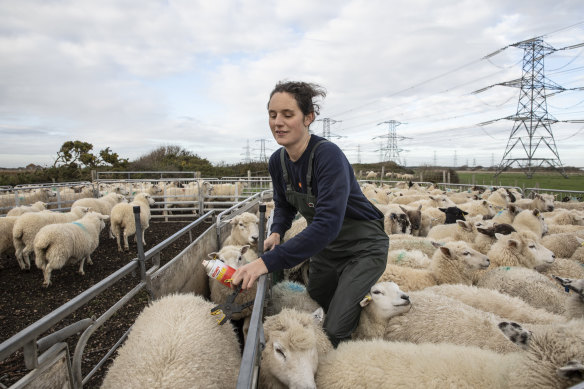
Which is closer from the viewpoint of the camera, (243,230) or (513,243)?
(513,243)

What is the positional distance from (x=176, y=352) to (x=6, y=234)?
24.7 ft

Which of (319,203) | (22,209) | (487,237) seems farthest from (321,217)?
(22,209)

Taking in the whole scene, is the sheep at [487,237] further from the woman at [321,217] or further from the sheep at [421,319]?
the woman at [321,217]

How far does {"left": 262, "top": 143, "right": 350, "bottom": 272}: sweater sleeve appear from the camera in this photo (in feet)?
5.68

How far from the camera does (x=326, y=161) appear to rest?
208 cm

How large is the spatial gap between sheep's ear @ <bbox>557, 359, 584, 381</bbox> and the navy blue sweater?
1214mm

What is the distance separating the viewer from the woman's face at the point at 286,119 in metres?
2.08

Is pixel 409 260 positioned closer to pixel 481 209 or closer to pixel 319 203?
pixel 319 203

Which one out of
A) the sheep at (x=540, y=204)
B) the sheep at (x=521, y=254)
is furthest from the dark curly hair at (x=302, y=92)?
the sheep at (x=540, y=204)

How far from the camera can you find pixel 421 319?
106 inches

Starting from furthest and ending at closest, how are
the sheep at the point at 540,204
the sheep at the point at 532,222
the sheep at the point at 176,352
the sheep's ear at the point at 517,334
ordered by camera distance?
1. the sheep at the point at 540,204
2. the sheep at the point at 532,222
3. the sheep at the point at 176,352
4. the sheep's ear at the point at 517,334

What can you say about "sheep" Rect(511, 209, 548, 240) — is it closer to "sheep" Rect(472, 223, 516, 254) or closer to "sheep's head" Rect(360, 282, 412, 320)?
"sheep" Rect(472, 223, 516, 254)

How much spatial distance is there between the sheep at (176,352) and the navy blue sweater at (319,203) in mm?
865

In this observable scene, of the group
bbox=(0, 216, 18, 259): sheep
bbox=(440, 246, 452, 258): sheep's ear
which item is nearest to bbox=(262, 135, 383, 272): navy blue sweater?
bbox=(440, 246, 452, 258): sheep's ear
